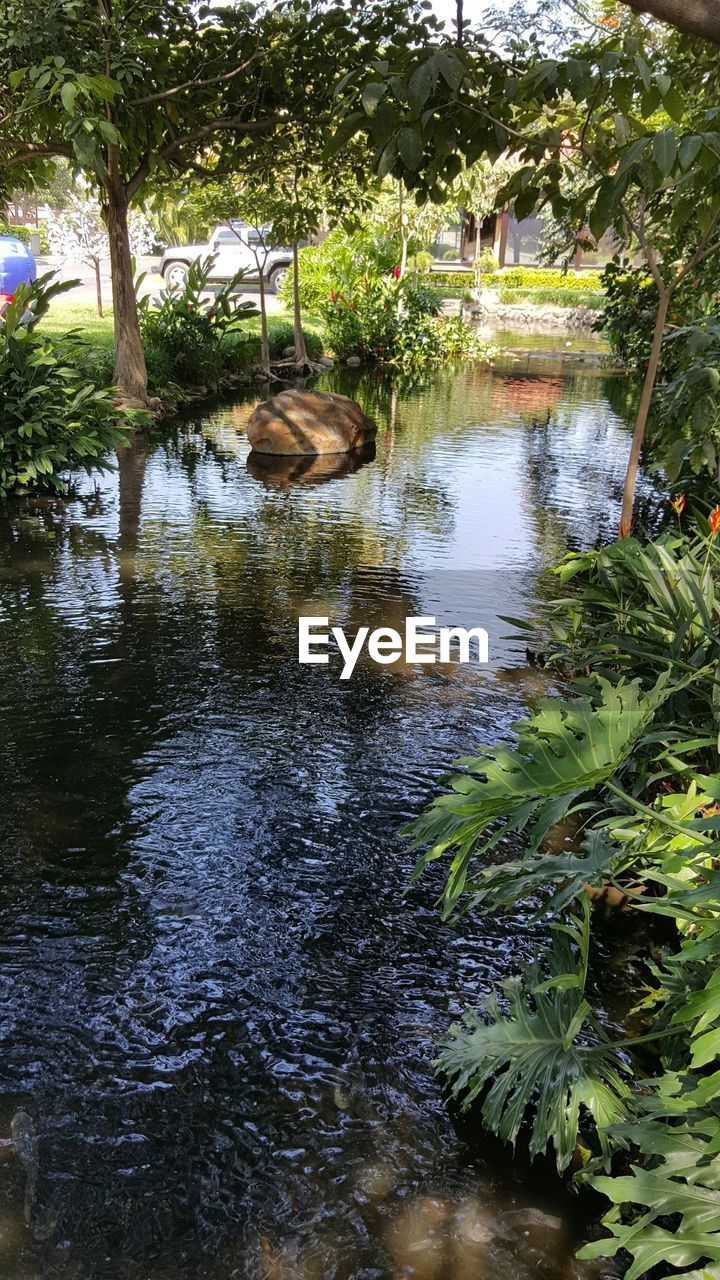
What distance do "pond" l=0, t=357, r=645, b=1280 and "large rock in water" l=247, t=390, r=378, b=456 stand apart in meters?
3.86

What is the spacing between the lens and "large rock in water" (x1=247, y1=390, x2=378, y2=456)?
1136cm

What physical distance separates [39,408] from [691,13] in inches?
274

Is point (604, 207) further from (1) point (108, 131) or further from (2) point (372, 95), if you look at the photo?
(1) point (108, 131)

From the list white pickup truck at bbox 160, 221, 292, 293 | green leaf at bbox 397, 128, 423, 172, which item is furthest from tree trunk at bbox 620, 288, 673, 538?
white pickup truck at bbox 160, 221, 292, 293

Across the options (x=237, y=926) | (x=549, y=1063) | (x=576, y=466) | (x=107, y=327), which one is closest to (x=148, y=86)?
(x=576, y=466)

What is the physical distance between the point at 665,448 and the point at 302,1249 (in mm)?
4723

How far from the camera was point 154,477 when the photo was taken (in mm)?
9812

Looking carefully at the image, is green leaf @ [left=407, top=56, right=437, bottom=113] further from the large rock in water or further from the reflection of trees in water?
the large rock in water

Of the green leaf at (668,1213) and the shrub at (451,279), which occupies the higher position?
the shrub at (451,279)

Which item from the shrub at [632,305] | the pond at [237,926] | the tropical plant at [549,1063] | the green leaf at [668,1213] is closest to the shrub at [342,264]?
the shrub at [632,305]

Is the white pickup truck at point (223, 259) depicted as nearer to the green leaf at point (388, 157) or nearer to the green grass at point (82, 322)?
the green grass at point (82, 322)

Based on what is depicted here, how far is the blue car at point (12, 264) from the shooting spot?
→ 1834cm

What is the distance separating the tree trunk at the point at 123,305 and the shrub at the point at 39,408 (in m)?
2.93

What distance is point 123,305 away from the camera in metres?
11.8
